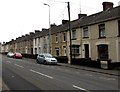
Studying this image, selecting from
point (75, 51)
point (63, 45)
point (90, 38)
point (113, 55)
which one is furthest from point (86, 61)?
point (63, 45)

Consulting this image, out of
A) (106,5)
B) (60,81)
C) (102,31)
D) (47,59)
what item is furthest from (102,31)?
(60,81)

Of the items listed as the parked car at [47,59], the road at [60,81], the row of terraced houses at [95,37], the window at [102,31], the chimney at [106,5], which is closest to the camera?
the road at [60,81]

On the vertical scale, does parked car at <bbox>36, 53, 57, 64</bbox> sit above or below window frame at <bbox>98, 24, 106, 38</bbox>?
below

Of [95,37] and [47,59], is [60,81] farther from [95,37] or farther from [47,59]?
[47,59]

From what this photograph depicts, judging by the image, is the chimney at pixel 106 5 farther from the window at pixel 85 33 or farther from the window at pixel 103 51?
the window at pixel 103 51

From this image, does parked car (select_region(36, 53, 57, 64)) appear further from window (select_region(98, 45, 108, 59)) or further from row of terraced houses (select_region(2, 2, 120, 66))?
window (select_region(98, 45, 108, 59))

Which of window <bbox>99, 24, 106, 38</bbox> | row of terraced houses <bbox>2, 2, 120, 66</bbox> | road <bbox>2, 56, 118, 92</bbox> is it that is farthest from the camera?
window <bbox>99, 24, 106, 38</bbox>

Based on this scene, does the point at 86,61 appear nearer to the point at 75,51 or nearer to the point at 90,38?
the point at 90,38

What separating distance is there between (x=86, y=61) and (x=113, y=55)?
3.51 metres

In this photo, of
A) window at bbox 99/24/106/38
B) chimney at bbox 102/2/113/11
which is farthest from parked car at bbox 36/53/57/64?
chimney at bbox 102/2/113/11

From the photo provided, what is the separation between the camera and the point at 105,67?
30047 millimetres

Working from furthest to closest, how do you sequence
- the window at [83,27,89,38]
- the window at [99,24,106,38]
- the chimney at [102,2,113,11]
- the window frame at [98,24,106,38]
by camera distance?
the chimney at [102,2,113,11]
the window at [83,27,89,38]
the window at [99,24,106,38]
the window frame at [98,24,106,38]

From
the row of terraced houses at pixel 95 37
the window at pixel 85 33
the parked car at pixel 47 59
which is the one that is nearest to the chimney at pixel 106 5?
the row of terraced houses at pixel 95 37

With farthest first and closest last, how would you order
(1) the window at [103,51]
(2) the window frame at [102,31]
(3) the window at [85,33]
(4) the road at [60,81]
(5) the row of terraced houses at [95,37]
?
1. (3) the window at [85,33]
2. (2) the window frame at [102,31]
3. (1) the window at [103,51]
4. (5) the row of terraced houses at [95,37]
5. (4) the road at [60,81]
